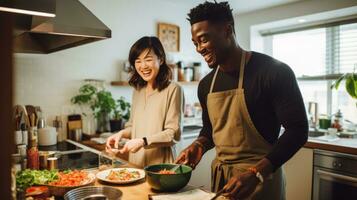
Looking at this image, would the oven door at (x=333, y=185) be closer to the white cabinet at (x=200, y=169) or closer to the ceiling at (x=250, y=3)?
the white cabinet at (x=200, y=169)

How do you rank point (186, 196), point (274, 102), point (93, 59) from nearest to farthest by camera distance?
1. point (186, 196)
2. point (274, 102)
3. point (93, 59)

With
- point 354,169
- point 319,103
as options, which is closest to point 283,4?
point 319,103

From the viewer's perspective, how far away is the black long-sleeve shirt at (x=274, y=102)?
1219 mm

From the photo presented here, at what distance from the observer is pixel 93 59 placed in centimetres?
300

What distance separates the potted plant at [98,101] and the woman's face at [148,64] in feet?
3.62

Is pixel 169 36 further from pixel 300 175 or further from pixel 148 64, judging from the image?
pixel 300 175

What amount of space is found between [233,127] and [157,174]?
43cm

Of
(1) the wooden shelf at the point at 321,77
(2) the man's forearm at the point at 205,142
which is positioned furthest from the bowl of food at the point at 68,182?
(1) the wooden shelf at the point at 321,77

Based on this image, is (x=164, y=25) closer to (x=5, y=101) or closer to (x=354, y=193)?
(x=354, y=193)

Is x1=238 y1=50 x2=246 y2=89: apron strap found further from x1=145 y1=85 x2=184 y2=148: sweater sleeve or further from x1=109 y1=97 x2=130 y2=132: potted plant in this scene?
x1=109 y1=97 x2=130 y2=132: potted plant

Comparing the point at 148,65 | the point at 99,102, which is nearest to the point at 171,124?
the point at 148,65

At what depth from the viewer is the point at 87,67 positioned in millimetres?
2965

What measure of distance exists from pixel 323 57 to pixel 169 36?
5.80 ft

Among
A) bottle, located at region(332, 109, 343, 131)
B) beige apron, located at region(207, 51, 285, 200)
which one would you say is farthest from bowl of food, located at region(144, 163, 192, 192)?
bottle, located at region(332, 109, 343, 131)
